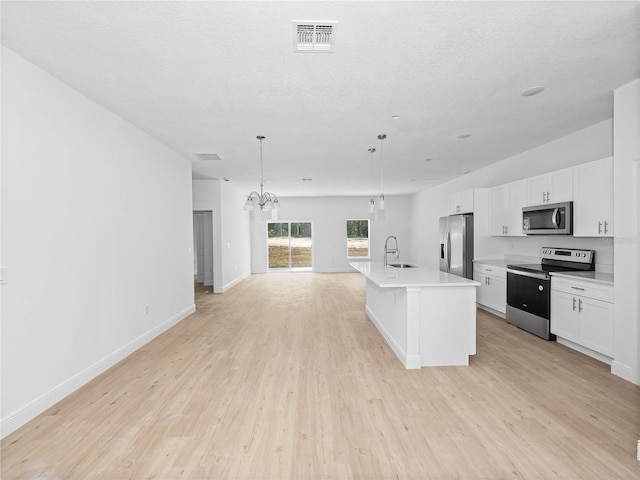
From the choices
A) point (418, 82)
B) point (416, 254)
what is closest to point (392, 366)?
point (418, 82)

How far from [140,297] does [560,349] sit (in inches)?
199

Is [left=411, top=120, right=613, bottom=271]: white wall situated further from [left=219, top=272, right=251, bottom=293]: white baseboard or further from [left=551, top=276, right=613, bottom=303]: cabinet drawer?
[left=219, top=272, right=251, bottom=293]: white baseboard

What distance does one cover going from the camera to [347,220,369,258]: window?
1122cm

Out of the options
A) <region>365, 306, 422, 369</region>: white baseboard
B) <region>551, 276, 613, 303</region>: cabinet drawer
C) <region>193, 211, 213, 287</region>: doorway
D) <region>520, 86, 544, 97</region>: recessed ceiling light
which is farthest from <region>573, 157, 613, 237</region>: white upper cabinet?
<region>193, 211, 213, 287</region>: doorway

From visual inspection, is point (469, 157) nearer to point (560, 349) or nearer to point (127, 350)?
point (560, 349)

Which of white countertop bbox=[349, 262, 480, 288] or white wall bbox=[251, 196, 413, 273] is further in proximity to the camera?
white wall bbox=[251, 196, 413, 273]

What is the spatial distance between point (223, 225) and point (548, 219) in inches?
251

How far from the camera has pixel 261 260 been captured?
11.2 metres

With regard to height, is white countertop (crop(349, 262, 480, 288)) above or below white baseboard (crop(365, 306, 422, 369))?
above

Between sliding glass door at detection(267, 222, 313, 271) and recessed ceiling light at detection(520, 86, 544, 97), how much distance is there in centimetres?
845

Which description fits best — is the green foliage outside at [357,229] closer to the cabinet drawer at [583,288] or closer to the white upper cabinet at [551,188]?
the white upper cabinet at [551,188]

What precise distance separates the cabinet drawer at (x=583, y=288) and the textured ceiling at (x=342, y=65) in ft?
6.17

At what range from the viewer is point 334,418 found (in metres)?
2.42

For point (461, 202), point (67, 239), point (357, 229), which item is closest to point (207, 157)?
point (67, 239)
